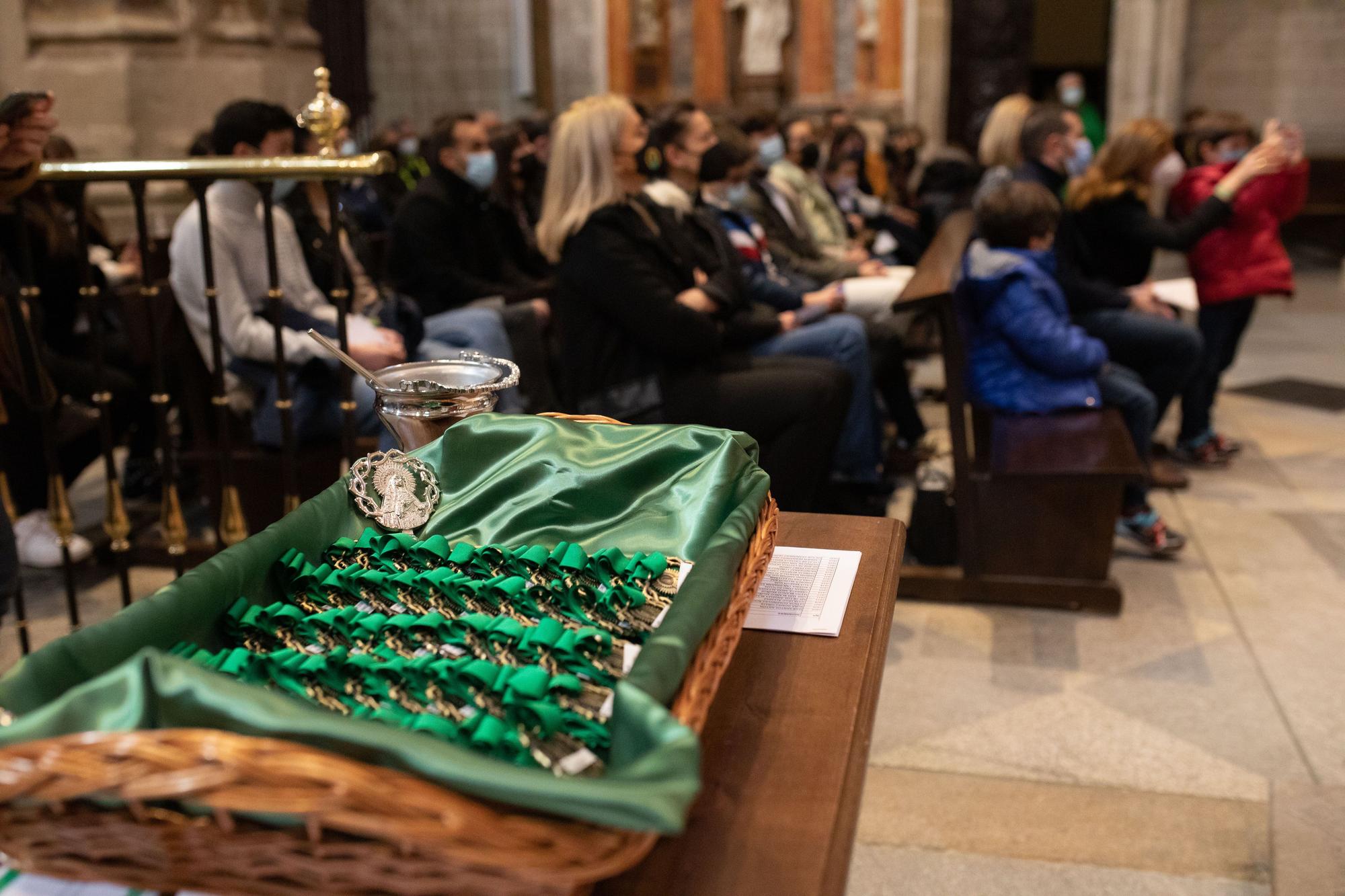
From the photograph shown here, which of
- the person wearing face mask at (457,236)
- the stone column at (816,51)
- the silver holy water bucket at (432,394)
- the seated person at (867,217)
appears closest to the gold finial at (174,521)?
the silver holy water bucket at (432,394)

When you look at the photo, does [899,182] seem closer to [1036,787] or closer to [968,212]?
[968,212]

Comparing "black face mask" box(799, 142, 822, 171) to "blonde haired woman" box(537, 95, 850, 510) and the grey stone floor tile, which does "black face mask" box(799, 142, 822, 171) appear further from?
the grey stone floor tile

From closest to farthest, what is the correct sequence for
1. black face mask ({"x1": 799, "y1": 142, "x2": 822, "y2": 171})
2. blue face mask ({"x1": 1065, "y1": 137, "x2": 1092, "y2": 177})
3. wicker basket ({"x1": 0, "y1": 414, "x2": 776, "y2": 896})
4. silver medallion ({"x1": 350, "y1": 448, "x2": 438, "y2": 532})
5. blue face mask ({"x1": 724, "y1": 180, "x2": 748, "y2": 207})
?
wicker basket ({"x1": 0, "y1": 414, "x2": 776, "y2": 896}), silver medallion ({"x1": 350, "y1": 448, "x2": 438, "y2": 532}), blue face mask ({"x1": 724, "y1": 180, "x2": 748, "y2": 207}), blue face mask ({"x1": 1065, "y1": 137, "x2": 1092, "y2": 177}), black face mask ({"x1": 799, "y1": 142, "x2": 822, "y2": 171})

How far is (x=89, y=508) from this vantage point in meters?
4.14

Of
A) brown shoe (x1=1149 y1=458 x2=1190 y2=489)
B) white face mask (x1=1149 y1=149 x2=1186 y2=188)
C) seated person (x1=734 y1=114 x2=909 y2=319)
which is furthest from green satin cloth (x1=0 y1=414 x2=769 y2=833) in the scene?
white face mask (x1=1149 y1=149 x2=1186 y2=188)

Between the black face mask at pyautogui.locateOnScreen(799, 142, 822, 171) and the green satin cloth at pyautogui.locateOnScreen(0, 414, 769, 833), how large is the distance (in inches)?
233

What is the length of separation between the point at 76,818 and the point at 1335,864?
203 cm

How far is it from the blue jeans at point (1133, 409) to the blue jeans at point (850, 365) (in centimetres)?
72

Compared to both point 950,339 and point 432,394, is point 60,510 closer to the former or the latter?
point 432,394

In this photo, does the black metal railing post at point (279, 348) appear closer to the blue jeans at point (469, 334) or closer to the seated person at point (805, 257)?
the blue jeans at point (469, 334)

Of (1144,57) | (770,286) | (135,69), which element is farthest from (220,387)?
(1144,57)

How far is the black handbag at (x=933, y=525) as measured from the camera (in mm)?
3447

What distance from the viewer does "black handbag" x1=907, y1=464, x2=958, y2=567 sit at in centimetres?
345

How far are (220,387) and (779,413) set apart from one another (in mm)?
1457
